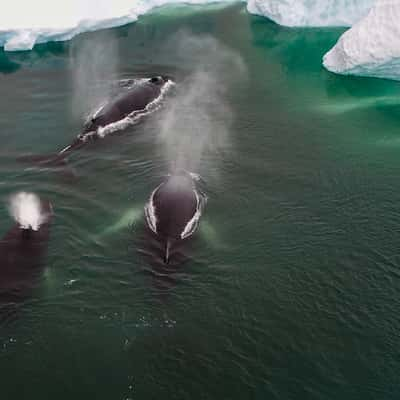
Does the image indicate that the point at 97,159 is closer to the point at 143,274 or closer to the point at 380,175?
the point at 143,274

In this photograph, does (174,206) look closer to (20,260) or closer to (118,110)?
(20,260)

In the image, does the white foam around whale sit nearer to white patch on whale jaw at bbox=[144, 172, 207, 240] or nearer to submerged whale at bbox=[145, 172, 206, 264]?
white patch on whale jaw at bbox=[144, 172, 207, 240]

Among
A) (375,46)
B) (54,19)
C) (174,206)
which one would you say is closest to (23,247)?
(174,206)

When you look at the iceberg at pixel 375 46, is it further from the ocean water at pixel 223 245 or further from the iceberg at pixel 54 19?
the iceberg at pixel 54 19

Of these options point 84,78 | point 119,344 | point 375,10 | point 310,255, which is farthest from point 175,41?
point 119,344

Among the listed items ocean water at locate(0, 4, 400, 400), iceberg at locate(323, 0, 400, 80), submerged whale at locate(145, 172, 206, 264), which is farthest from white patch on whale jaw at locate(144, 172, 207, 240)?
iceberg at locate(323, 0, 400, 80)
